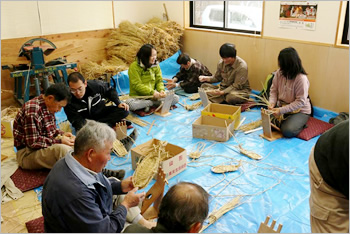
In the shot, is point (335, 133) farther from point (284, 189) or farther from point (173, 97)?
point (173, 97)

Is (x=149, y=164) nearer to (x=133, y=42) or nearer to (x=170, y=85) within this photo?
(x=170, y=85)

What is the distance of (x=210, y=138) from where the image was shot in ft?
12.5

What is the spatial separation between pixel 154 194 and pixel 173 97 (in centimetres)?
251

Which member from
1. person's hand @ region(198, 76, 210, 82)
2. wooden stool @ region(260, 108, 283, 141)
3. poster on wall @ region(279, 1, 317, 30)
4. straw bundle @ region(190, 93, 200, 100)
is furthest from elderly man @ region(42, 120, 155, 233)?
poster on wall @ region(279, 1, 317, 30)

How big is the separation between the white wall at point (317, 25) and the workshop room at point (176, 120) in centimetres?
2

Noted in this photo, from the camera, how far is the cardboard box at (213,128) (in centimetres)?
372

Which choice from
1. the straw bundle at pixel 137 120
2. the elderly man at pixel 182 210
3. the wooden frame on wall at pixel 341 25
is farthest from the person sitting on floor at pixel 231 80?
the elderly man at pixel 182 210

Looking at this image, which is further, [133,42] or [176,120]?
[133,42]

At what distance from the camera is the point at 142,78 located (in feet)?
15.4

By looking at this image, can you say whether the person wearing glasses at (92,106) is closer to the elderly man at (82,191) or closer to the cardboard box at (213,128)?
the cardboard box at (213,128)


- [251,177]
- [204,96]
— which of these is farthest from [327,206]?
[204,96]

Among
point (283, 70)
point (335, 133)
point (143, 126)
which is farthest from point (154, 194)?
point (283, 70)

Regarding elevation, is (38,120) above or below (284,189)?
above

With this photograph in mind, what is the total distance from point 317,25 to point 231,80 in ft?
4.58
